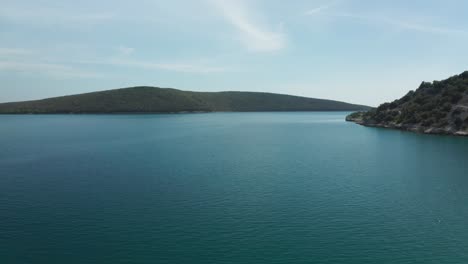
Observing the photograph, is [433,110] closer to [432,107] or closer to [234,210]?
[432,107]

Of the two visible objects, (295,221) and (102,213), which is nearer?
(295,221)

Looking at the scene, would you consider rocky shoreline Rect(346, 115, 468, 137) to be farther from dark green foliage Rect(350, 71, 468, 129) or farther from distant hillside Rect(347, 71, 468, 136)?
dark green foliage Rect(350, 71, 468, 129)

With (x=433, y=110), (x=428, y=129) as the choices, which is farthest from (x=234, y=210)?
(x=433, y=110)

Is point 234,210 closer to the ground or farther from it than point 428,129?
closer to the ground

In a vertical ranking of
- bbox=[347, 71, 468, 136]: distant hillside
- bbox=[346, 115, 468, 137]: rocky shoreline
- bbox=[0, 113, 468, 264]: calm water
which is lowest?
bbox=[0, 113, 468, 264]: calm water

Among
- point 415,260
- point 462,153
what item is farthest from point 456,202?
point 462,153

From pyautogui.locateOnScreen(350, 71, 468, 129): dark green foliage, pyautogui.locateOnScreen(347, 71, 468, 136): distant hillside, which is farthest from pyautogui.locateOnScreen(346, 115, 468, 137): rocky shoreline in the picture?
pyautogui.locateOnScreen(350, 71, 468, 129): dark green foliage

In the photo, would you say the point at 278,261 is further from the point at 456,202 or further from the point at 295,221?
the point at 456,202
